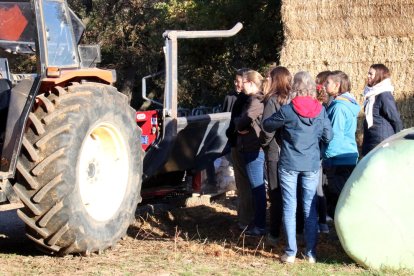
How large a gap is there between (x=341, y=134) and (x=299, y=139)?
1.10 meters

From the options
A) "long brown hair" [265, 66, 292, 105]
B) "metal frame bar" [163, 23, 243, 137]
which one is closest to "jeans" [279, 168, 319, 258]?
"long brown hair" [265, 66, 292, 105]

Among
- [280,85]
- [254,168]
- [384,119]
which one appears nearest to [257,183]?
[254,168]

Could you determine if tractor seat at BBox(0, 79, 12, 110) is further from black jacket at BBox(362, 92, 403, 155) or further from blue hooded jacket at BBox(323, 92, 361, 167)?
black jacket at BBox(362, 92, 403, 155)

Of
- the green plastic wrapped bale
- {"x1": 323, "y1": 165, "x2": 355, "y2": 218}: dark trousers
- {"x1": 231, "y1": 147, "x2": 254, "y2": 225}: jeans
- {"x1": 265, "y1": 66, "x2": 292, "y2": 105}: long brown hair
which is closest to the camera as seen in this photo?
the green plastic wrapped bale

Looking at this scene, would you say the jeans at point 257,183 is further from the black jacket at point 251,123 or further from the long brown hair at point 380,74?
the long brown hair at point 380,74

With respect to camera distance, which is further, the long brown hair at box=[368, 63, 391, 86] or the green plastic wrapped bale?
the long brown hair at box=[368, 63, 391, 86]

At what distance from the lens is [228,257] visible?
6441 millimetres

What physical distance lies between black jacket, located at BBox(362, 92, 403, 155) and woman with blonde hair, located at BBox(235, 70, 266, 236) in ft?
3.52

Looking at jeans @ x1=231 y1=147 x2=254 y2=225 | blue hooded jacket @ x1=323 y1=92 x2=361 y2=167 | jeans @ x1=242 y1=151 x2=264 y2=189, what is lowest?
jeans @ x1=231 y1=147 x2=254 y2=225

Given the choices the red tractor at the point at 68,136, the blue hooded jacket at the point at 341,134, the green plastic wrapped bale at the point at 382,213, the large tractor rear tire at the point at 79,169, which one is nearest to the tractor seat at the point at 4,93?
the red tractor at the point at 68,136

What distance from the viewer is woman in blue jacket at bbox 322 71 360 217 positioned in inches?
283

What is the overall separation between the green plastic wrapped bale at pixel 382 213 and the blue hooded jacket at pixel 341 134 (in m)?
1.32

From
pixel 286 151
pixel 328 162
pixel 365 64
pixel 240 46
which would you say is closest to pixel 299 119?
pixel 286 151

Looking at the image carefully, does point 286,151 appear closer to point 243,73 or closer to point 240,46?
point 243,73
